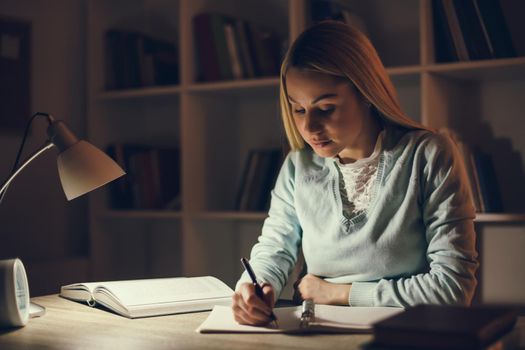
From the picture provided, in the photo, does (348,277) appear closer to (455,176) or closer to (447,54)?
(455,176)

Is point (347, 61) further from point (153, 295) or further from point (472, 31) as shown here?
point (472, 31)

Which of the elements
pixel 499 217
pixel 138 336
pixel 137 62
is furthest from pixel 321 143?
pixel 137 62

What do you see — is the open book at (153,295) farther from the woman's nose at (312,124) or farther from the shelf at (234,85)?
the shelf at (234,85)

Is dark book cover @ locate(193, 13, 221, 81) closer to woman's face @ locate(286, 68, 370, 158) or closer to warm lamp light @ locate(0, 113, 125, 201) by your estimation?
woman's face @ locate(286, 68, 370, 158)

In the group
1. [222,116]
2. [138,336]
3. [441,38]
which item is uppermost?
[441,38]

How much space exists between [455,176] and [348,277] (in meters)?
0.33

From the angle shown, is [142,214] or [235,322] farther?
[142,214]

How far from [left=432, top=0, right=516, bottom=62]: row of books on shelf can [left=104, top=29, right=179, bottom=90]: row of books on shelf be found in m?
1.20

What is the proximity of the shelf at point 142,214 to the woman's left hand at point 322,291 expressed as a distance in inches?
44.7

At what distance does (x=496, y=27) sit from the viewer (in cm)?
213

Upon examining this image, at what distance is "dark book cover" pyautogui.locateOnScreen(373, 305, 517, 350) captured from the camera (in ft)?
2.96

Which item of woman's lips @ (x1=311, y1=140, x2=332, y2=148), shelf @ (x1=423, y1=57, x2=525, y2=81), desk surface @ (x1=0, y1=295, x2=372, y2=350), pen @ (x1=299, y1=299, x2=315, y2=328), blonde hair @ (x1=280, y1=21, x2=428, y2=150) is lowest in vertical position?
desk surface @ (x1=0, y1=295, x2=372, y2=350)

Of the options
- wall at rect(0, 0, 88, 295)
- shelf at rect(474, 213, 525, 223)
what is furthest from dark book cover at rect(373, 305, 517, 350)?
wall at rect(0, 0, 88, 295)

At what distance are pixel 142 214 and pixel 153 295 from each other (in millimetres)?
1307
